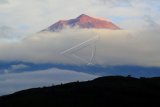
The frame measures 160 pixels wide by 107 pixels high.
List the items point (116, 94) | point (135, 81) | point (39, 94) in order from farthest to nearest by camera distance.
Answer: point (135, 81) → point (39, 94) → point (116, 94)

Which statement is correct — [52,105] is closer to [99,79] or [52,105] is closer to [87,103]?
[87,103]

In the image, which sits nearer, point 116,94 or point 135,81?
point 116,94

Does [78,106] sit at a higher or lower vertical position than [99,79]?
lower

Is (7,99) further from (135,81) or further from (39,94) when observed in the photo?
(135,81)

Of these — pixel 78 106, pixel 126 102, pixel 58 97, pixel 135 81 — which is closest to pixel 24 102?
pixel 58 97

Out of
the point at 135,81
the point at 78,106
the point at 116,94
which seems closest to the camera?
the point at 78,106

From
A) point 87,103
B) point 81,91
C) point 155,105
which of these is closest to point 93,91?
point 81,91
